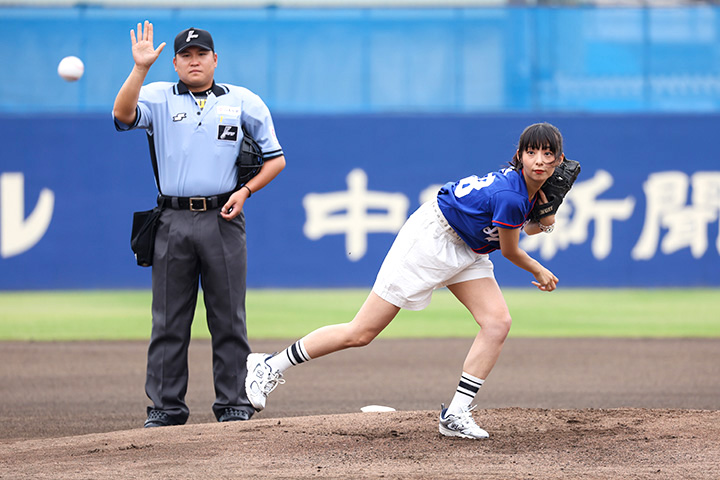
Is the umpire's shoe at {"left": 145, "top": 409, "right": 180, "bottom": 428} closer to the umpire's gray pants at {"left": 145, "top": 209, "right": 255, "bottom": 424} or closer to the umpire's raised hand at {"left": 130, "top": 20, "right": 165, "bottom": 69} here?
the umpire's gray pants at {"left": 145, "top": 209, "right": 255, "bottom": 424}

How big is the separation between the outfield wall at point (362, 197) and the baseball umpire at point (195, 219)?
28.2ft

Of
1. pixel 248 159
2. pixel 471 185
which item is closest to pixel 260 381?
pixel 248 159

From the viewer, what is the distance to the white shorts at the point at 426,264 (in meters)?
4.98

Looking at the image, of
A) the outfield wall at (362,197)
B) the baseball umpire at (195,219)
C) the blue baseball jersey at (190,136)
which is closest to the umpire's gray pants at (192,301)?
the baseball umpire at (195,219)

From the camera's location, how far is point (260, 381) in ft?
17.8

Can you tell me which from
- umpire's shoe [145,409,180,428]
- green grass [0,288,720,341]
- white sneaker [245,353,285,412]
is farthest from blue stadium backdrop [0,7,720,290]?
white sneaker [245,353,285,412]

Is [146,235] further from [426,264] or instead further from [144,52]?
[426,264]

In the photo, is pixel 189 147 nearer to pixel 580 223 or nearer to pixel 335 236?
pixel 335 236

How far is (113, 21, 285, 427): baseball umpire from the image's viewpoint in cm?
564

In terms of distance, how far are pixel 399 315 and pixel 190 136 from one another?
275 inches

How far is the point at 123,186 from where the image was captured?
572 inches

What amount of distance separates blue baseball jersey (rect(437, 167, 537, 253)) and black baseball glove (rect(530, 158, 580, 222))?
70mm

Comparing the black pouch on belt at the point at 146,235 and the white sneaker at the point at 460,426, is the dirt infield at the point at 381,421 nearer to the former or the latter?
the white sneaker at the point at 460,426

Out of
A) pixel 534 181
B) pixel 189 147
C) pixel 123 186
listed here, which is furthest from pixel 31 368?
pixel 123 186
